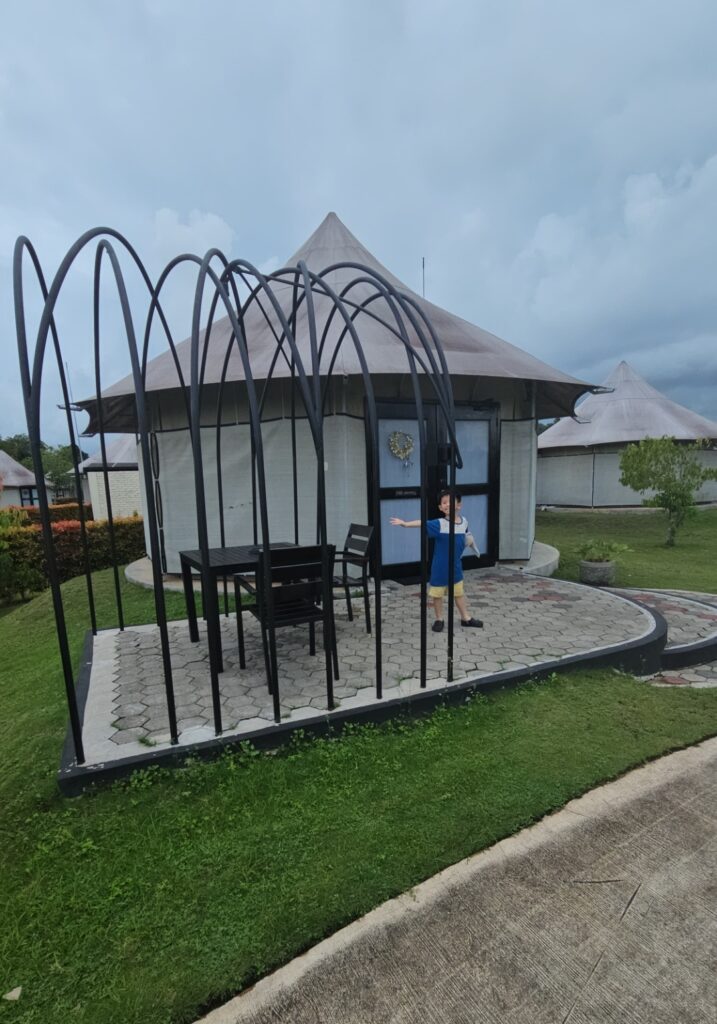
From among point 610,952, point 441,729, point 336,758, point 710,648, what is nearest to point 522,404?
point 710,648

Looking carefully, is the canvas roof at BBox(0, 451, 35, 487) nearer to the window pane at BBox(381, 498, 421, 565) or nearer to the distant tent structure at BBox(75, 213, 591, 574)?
the distant tent structure at BBox(75, 213, 591, 574)

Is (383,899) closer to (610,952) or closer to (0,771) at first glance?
(610,952)

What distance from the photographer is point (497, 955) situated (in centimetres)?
184

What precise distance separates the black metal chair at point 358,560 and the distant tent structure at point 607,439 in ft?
55.0

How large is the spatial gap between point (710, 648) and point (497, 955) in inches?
158

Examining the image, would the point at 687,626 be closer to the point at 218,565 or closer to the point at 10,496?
the point at 218,565

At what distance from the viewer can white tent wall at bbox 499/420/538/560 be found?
8.08 meters

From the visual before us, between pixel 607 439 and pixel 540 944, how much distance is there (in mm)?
20231

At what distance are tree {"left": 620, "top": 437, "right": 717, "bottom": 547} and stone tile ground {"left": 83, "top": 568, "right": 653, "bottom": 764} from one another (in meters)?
7.42

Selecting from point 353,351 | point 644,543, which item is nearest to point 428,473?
point 353,351

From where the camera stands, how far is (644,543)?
12852 millimetres

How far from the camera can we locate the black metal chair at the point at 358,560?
15.4 ft

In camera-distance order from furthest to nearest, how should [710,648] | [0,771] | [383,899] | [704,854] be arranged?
[710,648]
[0,771]
[704,854]
[383,899]

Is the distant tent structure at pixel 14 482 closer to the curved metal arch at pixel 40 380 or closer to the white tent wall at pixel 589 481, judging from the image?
the white tent wall at pixel 589 481
